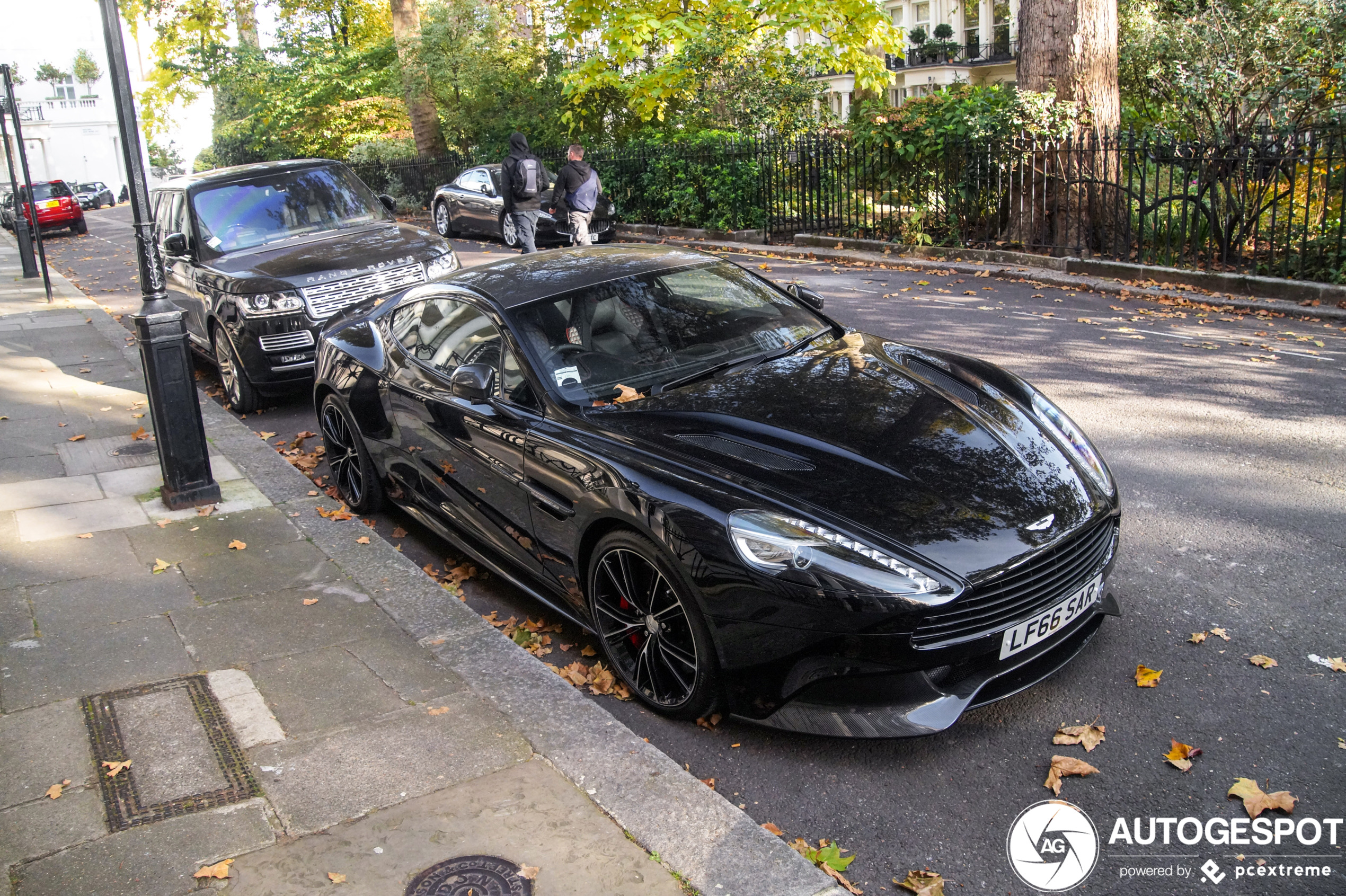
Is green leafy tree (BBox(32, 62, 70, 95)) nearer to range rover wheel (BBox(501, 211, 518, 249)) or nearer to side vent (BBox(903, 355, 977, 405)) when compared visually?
range rover wheel (BBox(501, 211, 518, 249))

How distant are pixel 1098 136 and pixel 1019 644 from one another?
11313 millimetres

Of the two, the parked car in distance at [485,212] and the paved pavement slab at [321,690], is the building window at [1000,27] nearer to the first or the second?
the parked car in distance at [485,212]

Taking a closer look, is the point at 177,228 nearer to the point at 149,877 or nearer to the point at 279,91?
the point at 149,877

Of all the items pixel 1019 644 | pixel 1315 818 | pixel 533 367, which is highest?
pixel 533 367

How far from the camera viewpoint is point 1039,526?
3.45 metres

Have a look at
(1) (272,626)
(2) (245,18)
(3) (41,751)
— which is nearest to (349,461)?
(1) (272,626)

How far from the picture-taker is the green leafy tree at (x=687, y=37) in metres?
19.7

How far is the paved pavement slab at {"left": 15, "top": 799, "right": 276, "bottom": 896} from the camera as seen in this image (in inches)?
113

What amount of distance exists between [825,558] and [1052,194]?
11.5 metres

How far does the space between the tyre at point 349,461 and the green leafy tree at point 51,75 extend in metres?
93.6

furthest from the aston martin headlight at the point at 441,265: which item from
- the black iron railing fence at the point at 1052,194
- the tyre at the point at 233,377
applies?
the black iron railing fence at the point at 1052,194

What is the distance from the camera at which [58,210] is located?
31.6 metres

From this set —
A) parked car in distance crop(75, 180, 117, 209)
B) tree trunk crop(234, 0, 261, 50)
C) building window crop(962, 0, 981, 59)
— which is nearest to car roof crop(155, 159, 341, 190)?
tree trunk crop(234, 0, 261, 50)

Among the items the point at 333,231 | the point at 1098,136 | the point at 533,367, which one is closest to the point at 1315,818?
the point at 533,367
